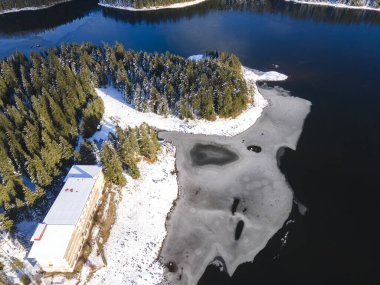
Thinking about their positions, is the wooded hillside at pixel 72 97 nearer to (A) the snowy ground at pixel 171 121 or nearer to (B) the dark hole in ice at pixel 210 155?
(A) the snowy ground at pixel 171 121

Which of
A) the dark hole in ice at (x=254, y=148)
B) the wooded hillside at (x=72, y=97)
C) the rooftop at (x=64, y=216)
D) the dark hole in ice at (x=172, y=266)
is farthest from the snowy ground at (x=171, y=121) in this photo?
the dark hole in ice at (x=172, y=266)

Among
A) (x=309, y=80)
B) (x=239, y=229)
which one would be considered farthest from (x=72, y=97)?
(x=309, y=80)

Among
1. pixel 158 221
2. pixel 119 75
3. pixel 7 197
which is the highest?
pixel 119 75

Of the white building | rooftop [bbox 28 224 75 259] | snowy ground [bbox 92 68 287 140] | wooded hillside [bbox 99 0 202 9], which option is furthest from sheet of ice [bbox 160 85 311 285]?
wooded hillside [bbox 99 0 202 9]

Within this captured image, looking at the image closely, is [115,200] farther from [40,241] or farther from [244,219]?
[244,219]

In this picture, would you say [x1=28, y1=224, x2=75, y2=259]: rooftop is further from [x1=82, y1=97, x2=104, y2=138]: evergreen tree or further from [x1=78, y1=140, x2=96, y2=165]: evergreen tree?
[x1=82, y1=97, x2=104, y2=138]: evergreen tree

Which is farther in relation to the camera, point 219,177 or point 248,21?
point 248,21

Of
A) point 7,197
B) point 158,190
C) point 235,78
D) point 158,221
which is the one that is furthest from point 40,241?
point 235,78
